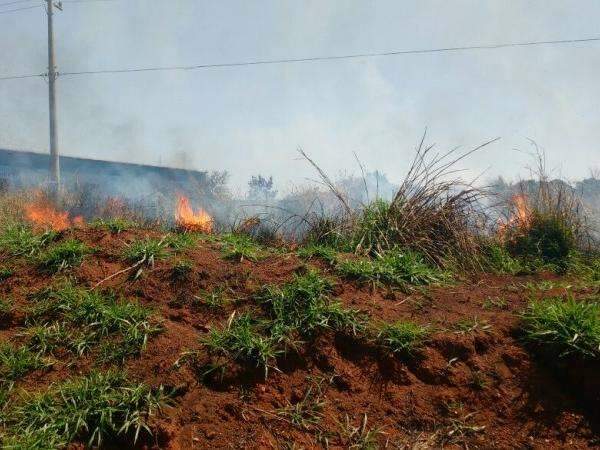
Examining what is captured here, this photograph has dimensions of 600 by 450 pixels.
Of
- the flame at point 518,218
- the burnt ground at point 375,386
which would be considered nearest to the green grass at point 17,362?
the burnt ground at point 375,386

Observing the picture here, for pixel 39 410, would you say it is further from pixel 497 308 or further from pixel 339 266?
pixel 497 308

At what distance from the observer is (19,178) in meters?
22.6

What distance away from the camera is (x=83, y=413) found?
2242 mm

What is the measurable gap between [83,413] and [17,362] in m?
0.77

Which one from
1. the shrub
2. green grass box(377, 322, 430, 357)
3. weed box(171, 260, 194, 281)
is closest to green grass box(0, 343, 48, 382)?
weed box(171, 260, 194, 281)

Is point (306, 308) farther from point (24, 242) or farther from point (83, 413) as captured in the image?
point (24, 242)

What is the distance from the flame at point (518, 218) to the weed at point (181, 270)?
4415mm

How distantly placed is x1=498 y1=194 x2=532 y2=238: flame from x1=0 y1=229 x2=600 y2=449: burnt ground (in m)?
3.11

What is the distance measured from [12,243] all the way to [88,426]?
2.90 meters

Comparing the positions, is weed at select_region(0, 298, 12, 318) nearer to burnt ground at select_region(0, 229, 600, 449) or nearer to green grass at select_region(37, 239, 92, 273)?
burnt ground at select_region(0, 229, 600, 449)

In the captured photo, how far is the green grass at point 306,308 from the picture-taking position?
115 inches

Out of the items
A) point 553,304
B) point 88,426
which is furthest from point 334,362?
point 553,304

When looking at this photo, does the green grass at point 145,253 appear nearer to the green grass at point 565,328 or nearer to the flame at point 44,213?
the green grass at point 565,328

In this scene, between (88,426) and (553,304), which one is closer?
(88,426)
